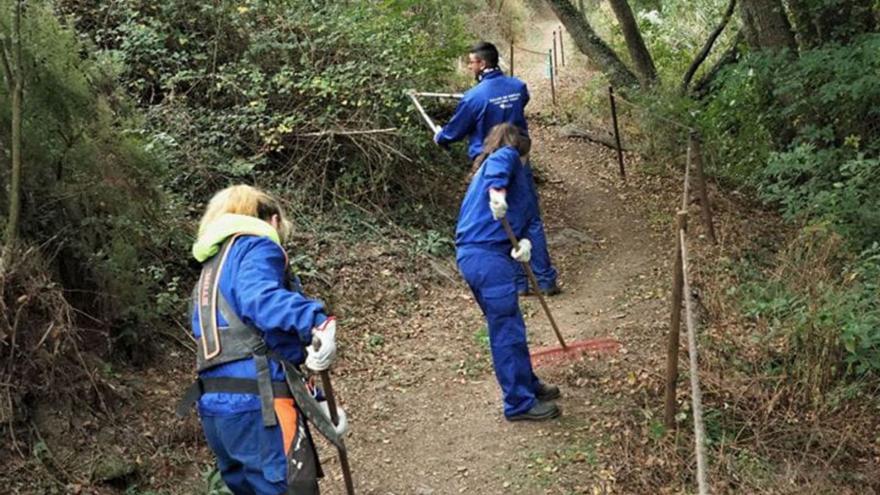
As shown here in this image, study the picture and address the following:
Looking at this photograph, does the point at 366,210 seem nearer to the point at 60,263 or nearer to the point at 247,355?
the point at 60,263

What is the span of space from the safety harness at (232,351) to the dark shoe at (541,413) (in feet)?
7.24

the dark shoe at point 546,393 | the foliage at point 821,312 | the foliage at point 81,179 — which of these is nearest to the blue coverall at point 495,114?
the foliage at point 821,312

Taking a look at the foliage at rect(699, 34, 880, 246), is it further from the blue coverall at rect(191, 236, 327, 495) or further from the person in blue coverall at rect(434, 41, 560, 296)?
the blue coverall at rect(191, 236, 327, 495)

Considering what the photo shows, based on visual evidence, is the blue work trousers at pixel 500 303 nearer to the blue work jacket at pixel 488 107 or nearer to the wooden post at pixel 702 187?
the blue work jacket at pixel 488 107

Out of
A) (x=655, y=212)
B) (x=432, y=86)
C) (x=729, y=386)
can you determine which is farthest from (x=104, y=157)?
(x=655, y=212)

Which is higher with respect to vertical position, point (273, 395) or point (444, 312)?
point (273, 395)

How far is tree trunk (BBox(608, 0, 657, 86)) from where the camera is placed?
12.0 m

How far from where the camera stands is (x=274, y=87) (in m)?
8.76

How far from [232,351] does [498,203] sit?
211 centimetres

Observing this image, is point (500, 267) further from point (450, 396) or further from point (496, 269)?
point (450, 396)

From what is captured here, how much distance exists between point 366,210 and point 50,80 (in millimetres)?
4006

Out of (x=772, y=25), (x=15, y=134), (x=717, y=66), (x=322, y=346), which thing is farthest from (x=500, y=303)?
(x=717, y=66)

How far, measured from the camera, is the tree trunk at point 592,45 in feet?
39.8

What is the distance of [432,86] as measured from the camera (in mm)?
9750
